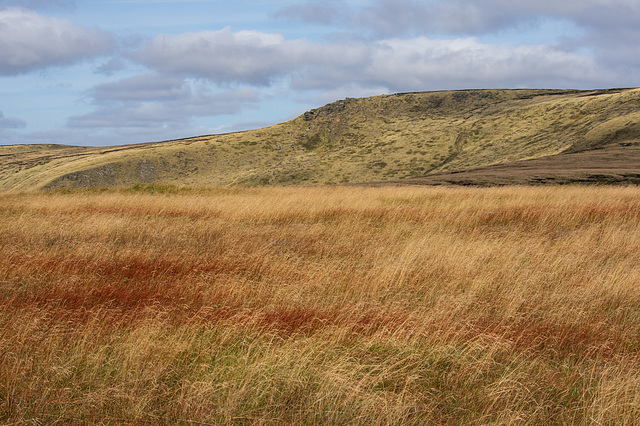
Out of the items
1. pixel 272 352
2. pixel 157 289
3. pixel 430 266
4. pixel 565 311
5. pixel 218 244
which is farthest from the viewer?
pixel 218 244

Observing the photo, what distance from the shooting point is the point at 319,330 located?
4508 millimetres

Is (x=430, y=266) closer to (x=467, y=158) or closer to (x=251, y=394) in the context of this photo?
(x=251, y=394)

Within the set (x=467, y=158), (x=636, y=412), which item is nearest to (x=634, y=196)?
(x=636, y=412)

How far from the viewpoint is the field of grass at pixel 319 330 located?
339 centimetres

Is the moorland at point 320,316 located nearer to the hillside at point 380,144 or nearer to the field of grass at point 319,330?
the field of grass at point 319,330

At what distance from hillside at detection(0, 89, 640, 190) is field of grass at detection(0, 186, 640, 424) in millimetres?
49551

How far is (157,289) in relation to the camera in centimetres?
605

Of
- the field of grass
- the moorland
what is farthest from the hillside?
the field of grass

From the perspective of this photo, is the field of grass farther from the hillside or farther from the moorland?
the hillside

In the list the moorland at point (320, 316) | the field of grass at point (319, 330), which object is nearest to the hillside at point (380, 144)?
the moorland at point (320, 316)

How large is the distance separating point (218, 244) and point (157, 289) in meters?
3.11

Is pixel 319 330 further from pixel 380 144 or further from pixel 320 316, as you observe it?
pixel 380 144

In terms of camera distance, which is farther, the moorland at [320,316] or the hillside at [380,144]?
the hillside at [380,144]

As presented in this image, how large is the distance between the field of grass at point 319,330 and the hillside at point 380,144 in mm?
49551
